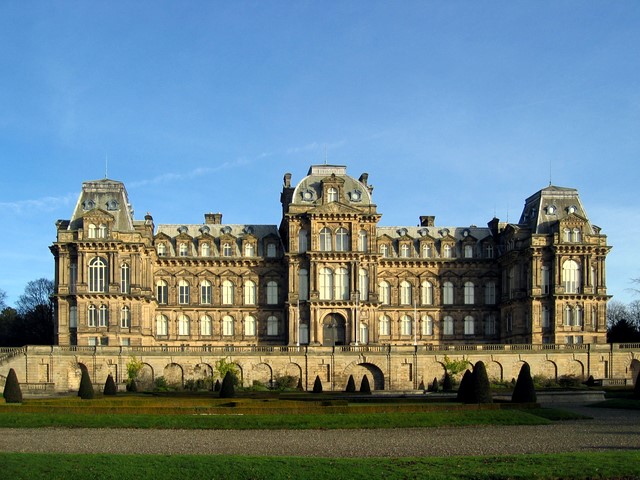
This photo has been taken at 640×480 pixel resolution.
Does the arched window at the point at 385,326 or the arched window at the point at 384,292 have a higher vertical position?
the arched window at the point at 384,292

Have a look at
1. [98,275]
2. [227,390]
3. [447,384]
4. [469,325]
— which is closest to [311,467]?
[227,390]

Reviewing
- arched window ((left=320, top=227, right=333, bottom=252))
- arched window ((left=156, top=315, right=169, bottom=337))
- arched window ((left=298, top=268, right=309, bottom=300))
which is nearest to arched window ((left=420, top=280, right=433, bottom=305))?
arched window ((left=320, top=227, right=333, bottom=252))

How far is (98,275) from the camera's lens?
7838 cm

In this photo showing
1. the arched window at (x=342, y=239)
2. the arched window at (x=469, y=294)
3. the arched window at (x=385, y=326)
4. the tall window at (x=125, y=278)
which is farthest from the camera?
the arched window at (x=469, y=294)

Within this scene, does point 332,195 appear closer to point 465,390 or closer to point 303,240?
point 303,240

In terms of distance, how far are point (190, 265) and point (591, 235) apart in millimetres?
38463

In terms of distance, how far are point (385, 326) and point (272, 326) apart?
11.4 meters

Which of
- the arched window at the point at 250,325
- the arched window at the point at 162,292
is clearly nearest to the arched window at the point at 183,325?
the arched window at the point at 162,292

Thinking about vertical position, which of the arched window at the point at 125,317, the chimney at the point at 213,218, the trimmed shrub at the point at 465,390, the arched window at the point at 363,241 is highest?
the chimney at the point at 213,218

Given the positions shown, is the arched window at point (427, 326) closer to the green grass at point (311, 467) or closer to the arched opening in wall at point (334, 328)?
the arched opening in wall at point (334, 328)

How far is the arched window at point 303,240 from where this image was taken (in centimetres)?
8244

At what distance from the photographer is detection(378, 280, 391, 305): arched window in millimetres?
88062

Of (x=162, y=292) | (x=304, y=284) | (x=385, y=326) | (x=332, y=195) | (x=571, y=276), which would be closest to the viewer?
(x=571, y=276)

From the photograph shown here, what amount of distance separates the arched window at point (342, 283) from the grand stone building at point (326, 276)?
9 centimetres
